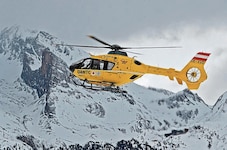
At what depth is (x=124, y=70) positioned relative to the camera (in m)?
119

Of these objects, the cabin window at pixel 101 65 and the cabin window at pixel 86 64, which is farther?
the cabin window at pixel 86 64

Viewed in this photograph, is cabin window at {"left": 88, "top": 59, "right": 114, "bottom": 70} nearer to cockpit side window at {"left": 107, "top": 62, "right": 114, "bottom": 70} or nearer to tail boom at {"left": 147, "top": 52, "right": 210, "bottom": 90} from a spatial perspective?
cockpit side window at {"left": 107, "top": 62, "right": 114, "bottom": 70}

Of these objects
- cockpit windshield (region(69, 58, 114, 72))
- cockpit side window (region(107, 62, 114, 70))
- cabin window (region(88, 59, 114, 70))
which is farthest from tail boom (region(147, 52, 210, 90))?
cockpit windshield (region(69, 58, 114, 72))

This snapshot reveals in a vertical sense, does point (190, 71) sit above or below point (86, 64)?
below

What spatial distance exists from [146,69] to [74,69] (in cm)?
1197

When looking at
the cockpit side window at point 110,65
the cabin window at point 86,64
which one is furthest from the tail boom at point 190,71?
the cabin window at point 86,64

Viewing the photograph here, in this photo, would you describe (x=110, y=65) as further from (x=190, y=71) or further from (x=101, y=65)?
(x=190, y=71)

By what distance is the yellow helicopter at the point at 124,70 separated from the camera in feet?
390

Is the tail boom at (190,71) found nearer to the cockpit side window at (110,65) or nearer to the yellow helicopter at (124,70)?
the yellow helicopter at (124,70)

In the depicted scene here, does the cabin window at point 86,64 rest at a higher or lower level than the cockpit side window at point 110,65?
higher

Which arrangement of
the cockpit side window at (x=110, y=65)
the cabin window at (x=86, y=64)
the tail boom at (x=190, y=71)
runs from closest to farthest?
the tail boom at (x=190, y=71)
the cockpit side window at (x=110, y=65)
the cabin window at (x=86, y=64)

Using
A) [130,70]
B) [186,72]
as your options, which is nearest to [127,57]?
[130,70]

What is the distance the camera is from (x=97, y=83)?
12069 centimetres

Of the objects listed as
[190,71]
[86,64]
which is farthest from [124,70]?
[190,71]
